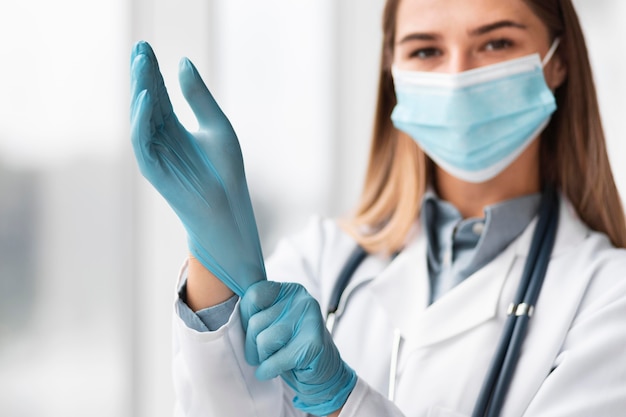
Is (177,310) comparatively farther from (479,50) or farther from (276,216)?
(276,216)

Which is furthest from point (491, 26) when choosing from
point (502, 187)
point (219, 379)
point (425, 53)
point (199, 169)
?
point (219, 379)

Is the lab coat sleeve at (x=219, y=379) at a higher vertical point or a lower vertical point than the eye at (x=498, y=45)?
lower

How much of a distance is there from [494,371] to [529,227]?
34 cm

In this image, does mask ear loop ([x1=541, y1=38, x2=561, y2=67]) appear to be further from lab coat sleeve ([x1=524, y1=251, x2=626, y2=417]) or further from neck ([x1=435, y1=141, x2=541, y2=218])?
lab coat sleeve ([x1=524, y1=251, x2=626, y2=417])

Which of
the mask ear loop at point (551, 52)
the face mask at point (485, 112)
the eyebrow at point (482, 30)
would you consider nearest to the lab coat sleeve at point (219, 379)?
the face mask at point (485, 112)

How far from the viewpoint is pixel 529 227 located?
1437 mm

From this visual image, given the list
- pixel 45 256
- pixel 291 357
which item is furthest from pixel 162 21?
pixel 291 357

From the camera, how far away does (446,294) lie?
1.36 m

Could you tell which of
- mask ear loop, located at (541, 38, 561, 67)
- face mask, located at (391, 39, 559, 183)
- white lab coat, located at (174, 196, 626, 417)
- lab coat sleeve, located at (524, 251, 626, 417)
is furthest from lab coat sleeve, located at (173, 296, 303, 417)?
mask ear loop, located at (541, 38, 561, 67)

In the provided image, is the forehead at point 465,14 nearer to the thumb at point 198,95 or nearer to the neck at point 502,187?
the neck at point 502,187

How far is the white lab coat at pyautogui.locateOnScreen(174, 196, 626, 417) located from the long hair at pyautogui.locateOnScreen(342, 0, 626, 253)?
6 centimetres

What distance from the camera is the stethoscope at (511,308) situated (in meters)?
1.20

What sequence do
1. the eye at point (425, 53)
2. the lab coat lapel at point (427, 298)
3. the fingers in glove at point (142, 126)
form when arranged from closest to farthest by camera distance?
the fingers in glove at point (142, 126) < the lab coat lapel at point (427, 298) < the eye at point (425, 53)

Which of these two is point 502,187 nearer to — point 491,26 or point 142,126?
point 491,26
